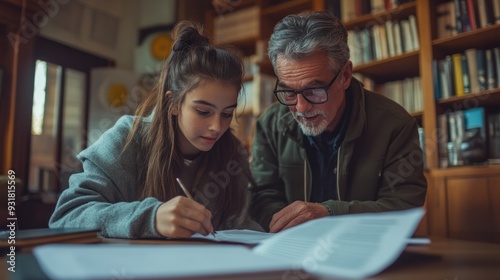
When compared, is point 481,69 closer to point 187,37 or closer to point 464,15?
point 464,15

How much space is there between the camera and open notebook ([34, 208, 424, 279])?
1.42ft

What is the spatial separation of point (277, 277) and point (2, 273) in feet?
1.03

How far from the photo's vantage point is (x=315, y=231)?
565mm

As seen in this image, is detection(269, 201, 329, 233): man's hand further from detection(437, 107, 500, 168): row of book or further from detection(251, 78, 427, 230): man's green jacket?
detection(437, 107, 500, 168): row of book

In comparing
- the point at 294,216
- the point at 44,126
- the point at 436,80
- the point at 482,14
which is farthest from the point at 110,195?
the point at 44,126

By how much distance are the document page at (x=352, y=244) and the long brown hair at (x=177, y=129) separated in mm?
556

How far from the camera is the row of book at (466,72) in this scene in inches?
92.4

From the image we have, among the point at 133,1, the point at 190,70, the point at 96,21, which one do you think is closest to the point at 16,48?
the point at 96,21

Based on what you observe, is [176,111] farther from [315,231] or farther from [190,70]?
[315,231]

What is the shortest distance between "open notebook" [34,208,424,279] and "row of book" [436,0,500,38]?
→ 88.1 inches

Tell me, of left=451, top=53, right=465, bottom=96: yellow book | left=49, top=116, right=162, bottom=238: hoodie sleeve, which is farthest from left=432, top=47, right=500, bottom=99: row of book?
left=49, top=116, right=162, bottom=238: hoodie sleeve

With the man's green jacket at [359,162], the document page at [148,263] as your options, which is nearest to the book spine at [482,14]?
the man's green jacket at [359,162]

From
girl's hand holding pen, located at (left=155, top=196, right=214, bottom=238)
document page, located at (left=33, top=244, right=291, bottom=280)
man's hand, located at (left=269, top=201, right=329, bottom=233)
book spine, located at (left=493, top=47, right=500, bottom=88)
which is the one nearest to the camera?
document page, located at (left=33, top=244, right=291, bottom=280)

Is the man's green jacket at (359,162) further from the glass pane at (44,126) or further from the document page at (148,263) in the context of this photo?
the glass pane at (44,126)
